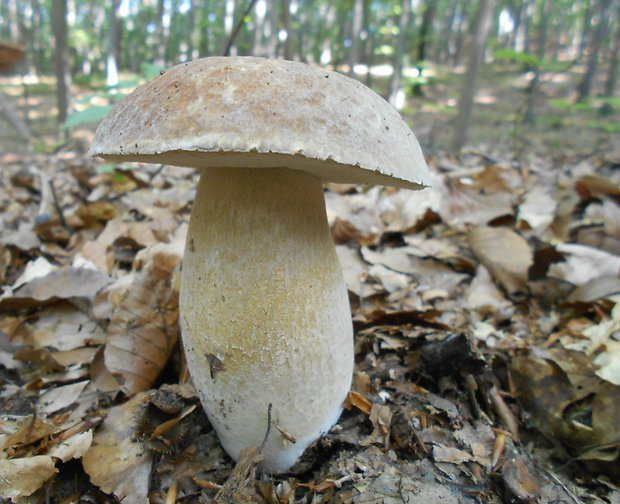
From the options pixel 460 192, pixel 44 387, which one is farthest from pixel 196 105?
pixel 460 192

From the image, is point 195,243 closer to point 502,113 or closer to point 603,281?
point 603,281

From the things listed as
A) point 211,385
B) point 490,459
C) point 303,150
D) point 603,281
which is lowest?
point 490,459

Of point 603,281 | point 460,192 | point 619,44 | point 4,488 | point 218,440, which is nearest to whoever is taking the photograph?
point 4,488

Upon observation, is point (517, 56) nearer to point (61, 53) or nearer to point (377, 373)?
point (377, 373)

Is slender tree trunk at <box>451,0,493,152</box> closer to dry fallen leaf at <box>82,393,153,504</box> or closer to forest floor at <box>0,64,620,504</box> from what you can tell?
forest floor at <box>0,64,620,504</box>

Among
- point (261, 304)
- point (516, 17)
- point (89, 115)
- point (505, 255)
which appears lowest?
point (505, 255)

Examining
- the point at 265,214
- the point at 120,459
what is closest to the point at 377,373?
the point at 265,214

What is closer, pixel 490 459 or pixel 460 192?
pixel 490 459
